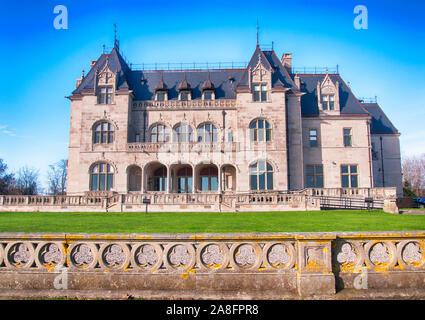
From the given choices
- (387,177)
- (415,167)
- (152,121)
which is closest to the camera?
(152,121)

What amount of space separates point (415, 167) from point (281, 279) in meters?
87.9

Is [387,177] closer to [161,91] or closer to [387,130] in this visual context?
[387,130]

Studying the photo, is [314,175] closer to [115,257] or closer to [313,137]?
[313,137]

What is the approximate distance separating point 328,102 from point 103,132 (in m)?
22.8

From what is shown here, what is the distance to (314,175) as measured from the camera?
32.1 m

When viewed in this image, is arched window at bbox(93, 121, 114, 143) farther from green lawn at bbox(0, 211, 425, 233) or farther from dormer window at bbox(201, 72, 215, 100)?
green lawn at bbox(0, 211, 425, 233)

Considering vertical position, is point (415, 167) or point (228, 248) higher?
point (415, 167)

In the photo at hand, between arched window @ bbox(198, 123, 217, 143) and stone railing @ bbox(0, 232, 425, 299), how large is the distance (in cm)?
2655

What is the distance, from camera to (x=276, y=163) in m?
29.6

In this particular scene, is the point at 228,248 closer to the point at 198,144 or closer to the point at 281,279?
the point at 281,279
